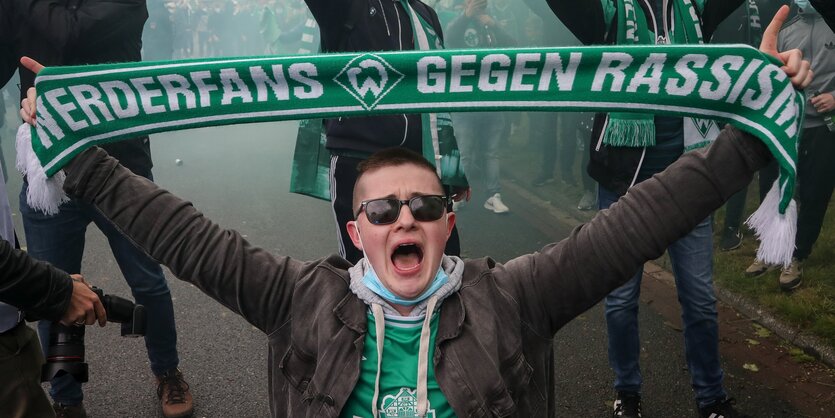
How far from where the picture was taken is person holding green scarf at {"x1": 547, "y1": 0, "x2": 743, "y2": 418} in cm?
295

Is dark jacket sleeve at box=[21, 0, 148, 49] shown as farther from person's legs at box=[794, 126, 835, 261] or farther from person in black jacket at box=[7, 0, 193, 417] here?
person's legs at box=[794, 126, 835, 261]

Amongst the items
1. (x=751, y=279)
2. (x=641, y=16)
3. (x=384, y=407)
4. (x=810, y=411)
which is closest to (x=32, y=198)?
(x=384, y=407)

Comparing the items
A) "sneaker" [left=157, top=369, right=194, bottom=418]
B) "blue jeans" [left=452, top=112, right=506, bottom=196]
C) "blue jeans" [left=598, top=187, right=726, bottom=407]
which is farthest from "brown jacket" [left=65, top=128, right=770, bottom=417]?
"blue jeans" [left=452, top=112, right=506, bottom=196]

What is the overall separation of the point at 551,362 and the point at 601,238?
1.34 feet

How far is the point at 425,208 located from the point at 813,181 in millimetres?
3866

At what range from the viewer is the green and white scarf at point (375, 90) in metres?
1.88

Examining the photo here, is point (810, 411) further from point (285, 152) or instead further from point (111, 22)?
point (285, 152)

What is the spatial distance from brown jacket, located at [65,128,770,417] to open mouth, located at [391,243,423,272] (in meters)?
0.14

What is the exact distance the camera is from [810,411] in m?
3.47

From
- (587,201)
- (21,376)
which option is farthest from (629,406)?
(587,201)

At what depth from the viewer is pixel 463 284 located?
1.92 m

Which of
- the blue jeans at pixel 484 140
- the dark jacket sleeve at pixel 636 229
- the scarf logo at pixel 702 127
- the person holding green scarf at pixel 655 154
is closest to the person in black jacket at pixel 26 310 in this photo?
the dark jacket sleeve at pixel 636 229

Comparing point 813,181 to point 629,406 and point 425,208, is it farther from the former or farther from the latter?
point 425,208

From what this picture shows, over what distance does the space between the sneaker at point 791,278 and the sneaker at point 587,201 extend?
271 cm
